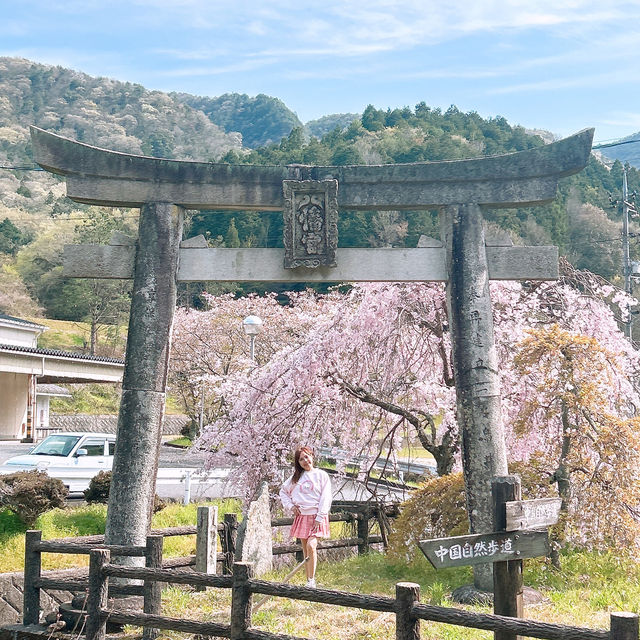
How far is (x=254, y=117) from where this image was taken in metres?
149

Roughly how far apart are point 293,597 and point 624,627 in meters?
2.45

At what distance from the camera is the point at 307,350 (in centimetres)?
1239

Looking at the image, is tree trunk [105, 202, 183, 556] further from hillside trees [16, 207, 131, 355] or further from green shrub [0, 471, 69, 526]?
hillside trees [16, 207, 131, 355]

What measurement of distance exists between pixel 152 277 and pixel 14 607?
201 inches

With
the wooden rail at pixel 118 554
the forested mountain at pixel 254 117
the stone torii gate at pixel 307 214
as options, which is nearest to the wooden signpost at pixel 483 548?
the wooden rail at pixel 118 554

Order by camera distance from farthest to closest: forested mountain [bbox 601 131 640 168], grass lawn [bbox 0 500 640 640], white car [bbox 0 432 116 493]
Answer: forested mountain [bbox 601 131 640 168]
white car [bbox 0 432 116 493]
grass lawn [bbox 0 500 640 640]

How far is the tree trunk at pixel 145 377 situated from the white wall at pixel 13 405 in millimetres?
26568

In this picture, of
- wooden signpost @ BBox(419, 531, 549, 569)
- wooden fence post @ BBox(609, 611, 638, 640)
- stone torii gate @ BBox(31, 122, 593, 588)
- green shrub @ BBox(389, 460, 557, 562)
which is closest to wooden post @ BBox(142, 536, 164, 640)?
stone torii gate @ BBox(31, 122, 593, 588)

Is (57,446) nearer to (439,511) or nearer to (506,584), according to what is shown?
(439,511)

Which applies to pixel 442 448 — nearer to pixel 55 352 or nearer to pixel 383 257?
pixel 383 257

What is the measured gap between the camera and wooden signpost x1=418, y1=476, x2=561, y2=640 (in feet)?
17.8

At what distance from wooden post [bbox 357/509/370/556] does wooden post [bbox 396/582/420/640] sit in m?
6.88

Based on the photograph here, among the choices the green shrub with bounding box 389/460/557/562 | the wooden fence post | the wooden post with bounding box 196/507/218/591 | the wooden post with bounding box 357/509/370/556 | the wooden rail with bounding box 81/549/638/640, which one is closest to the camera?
the wooden fence post

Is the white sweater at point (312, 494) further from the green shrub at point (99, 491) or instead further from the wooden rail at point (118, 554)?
the green shrub at point (99, 491)
